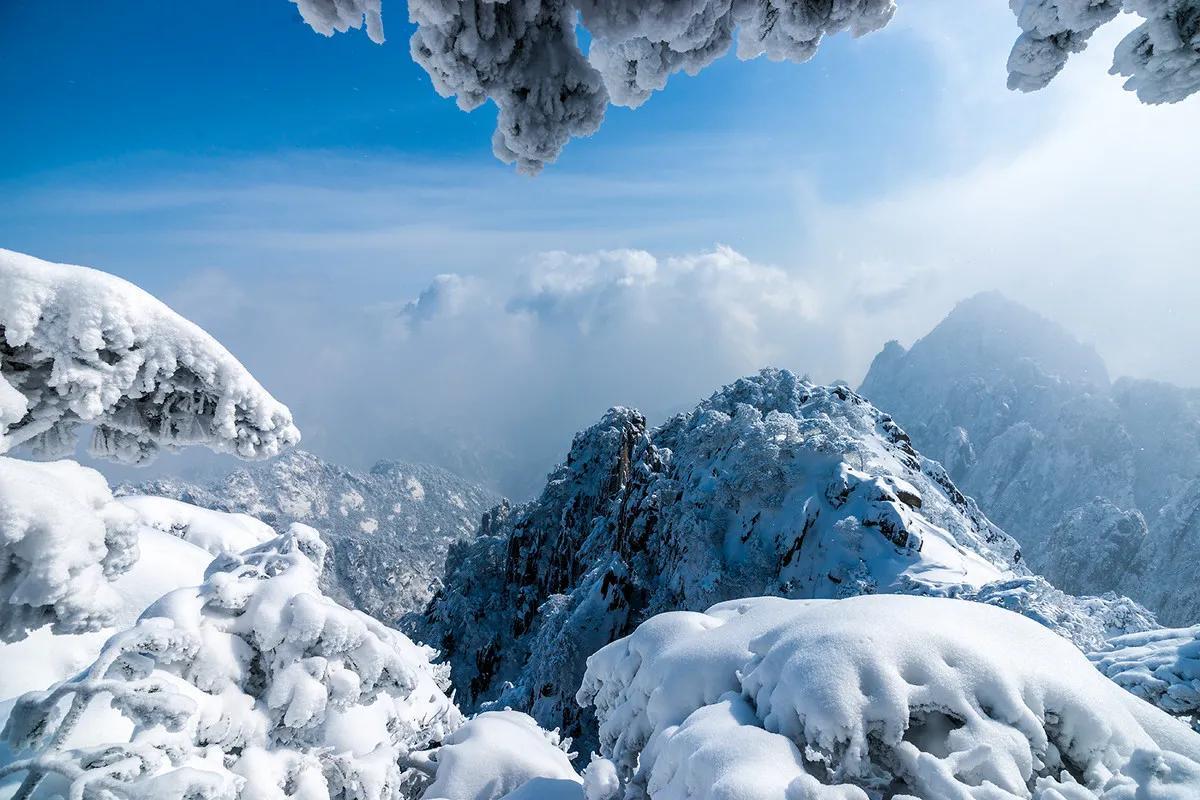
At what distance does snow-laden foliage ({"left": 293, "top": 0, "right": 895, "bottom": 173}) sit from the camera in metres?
2.49

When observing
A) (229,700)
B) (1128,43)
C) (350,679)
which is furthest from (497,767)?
(1128,43)

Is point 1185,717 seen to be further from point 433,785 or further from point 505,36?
point 505,36

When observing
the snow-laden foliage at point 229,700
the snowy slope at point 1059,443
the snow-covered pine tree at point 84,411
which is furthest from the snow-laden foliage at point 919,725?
the snowy slope at point 1059,443

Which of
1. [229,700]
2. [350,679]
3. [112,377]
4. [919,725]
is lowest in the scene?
[229,700]

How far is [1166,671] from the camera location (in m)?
7.88

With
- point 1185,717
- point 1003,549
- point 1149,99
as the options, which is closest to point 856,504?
point 1003,549

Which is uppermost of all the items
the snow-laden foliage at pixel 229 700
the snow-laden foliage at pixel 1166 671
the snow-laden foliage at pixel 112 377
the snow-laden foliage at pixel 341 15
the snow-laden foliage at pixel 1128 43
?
the snow-laden foliage at pixel 1128 43

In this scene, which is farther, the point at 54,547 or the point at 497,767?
the point at 497,767

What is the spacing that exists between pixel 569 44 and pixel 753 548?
25.3 m

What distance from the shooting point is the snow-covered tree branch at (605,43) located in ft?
8.21

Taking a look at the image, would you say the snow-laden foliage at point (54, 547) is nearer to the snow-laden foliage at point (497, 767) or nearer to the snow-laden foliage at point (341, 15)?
the snow-laden foliage at point (341, 15)

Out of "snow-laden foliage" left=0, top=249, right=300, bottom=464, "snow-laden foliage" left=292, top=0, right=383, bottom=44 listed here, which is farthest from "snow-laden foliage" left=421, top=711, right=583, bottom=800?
"snow-laden foliage" left=292, top=0, right=383, bottom=44

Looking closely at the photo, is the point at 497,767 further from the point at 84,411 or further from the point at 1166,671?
the point at 1166,671

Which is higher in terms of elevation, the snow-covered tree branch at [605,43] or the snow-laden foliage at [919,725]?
the snow-covered tree branch at [605,43]
